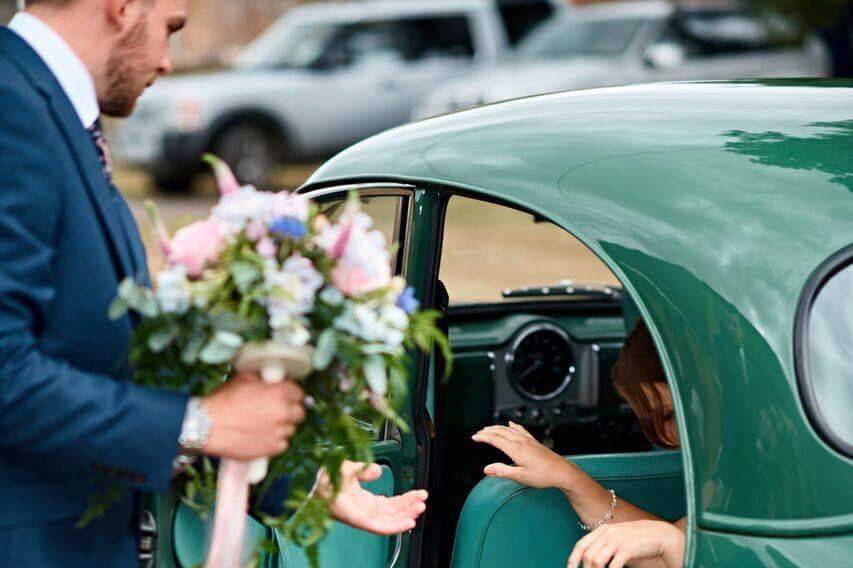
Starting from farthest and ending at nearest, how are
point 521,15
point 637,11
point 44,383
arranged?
point 521,15
point 637,11
point 44,383

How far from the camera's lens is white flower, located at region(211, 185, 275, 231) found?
6.47 feet

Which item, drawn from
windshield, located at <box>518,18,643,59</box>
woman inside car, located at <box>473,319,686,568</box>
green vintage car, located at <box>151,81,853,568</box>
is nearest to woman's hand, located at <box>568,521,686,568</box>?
woman inside car, located at <box>473,319,686,568</box>

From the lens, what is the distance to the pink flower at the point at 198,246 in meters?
1.97

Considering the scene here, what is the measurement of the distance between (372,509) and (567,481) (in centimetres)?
47

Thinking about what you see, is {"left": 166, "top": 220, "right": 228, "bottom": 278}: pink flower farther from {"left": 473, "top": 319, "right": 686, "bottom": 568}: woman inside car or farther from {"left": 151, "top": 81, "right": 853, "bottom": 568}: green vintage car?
{"left": 473, "top": 319, "right": 686, "bottom": 568}: woman inside car

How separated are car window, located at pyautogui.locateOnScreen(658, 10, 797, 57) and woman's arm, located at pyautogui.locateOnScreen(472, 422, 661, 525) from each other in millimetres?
12053

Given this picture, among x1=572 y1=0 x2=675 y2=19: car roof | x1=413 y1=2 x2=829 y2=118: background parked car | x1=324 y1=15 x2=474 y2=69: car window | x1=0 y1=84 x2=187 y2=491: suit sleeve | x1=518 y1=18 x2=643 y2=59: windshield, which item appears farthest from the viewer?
x1=324 y1=15 x2=474 y2=69: car window

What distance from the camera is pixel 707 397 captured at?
225 centimetres

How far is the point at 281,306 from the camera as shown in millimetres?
1920

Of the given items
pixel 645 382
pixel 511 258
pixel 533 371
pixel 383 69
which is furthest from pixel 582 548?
pixel 383 69

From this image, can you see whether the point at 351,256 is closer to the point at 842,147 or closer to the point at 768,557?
the point at 768,557

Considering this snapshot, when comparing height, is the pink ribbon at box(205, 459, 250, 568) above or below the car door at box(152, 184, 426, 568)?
below

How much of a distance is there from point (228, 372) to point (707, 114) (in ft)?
3.71

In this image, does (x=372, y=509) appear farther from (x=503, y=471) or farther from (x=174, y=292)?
(x=174, y=292)
